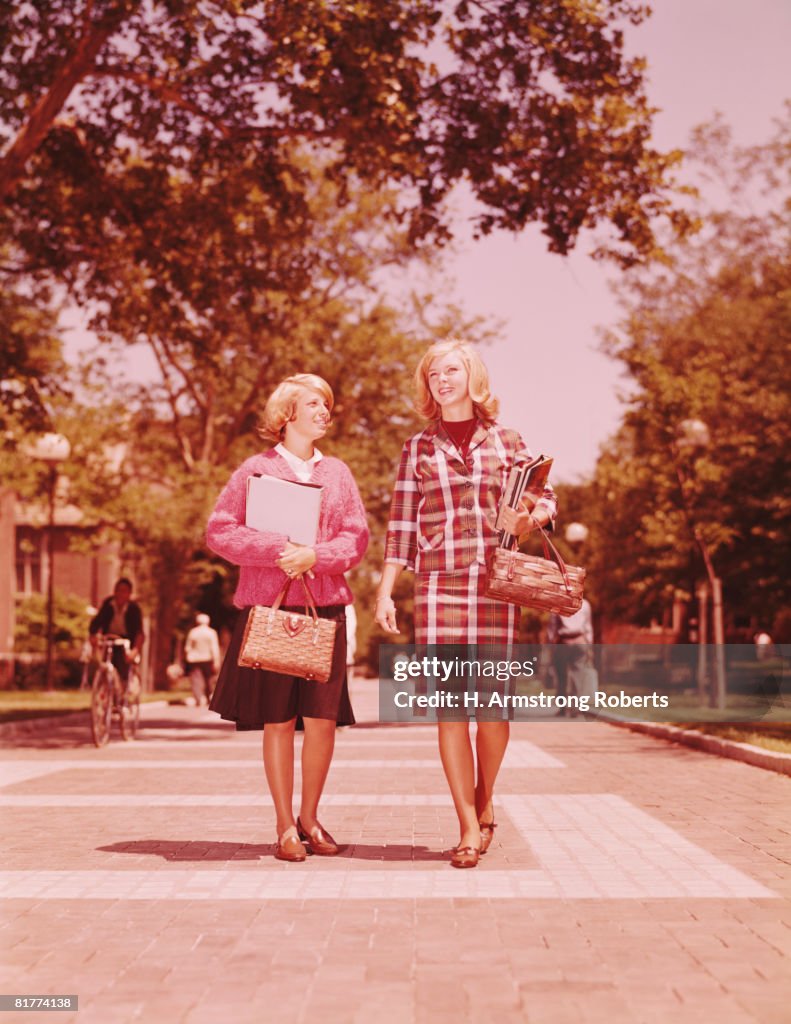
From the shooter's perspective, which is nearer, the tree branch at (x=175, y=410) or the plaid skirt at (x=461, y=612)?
the plaid skirt at (x=461, y=612)

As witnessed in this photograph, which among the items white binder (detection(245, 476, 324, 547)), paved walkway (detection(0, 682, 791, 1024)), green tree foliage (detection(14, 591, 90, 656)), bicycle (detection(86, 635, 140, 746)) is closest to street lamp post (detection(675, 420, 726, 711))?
bicycle (detection(86, 635, 140, 746))

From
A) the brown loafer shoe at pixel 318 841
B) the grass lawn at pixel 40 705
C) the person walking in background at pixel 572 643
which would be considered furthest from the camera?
the person walking in background at pixel 572 643

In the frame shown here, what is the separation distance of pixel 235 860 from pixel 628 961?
270cm

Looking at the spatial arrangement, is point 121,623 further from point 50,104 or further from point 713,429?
point 713,429

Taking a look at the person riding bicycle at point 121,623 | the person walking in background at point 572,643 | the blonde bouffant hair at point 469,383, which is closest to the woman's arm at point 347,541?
the blonde bouffant hair at point 469,383

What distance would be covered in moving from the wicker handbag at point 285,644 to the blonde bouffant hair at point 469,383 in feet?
3.62

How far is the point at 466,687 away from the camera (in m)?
6.64

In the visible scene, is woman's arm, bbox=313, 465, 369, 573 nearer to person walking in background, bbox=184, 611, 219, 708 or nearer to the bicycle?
the bicycle

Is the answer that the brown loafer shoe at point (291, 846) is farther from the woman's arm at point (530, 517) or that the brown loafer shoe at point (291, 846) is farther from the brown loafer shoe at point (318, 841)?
the woman's arm at point (530, 517)

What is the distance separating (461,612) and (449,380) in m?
1.02

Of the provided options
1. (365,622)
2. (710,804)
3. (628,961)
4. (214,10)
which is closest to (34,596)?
(214,10)

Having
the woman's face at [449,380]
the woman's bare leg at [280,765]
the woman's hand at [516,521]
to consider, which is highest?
the woman's face at [449,380]

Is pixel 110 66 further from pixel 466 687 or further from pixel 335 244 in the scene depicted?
pixel 335 244

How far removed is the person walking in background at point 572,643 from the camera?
69.0 ft
